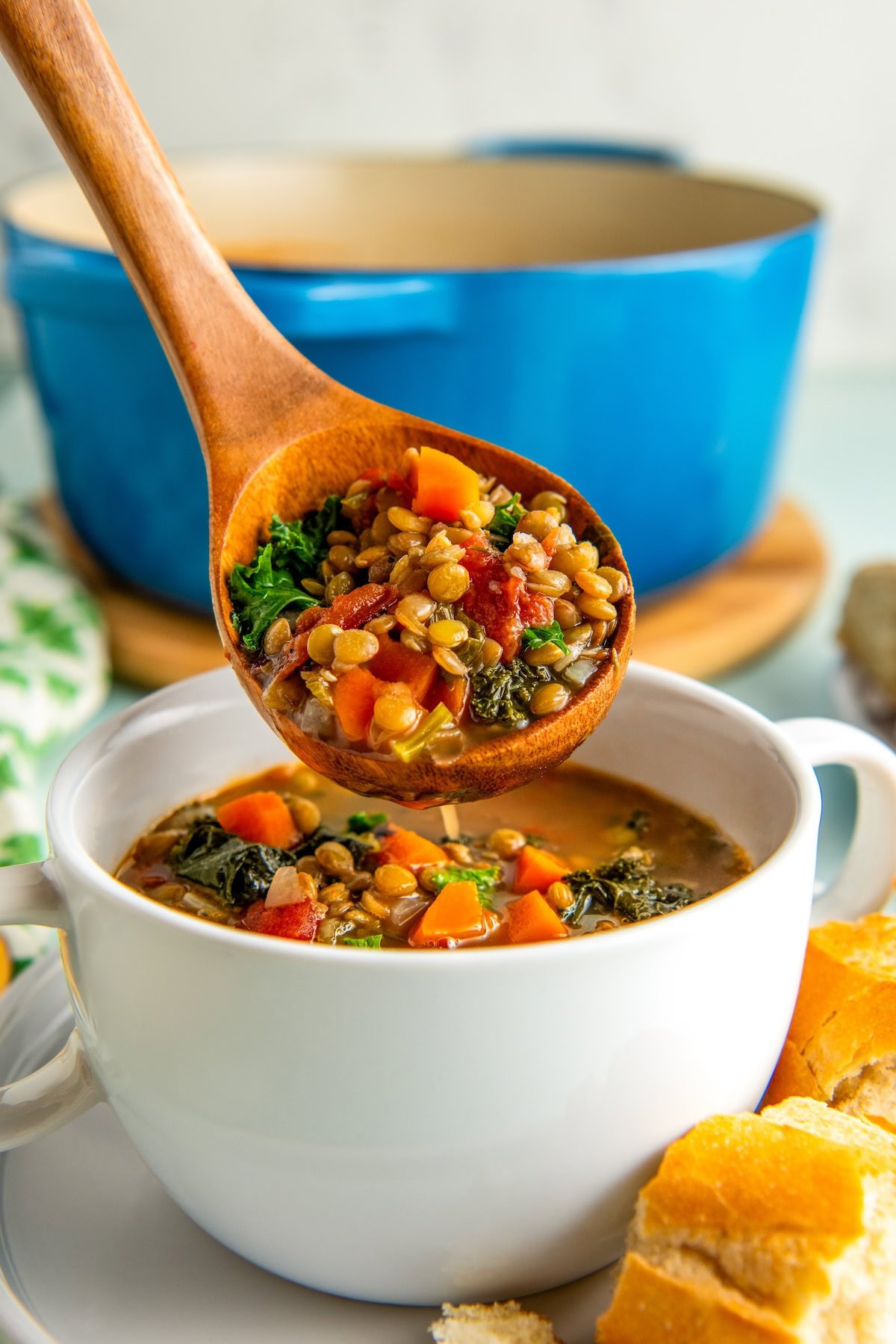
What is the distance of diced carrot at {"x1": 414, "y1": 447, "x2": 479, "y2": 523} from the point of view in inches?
70.4

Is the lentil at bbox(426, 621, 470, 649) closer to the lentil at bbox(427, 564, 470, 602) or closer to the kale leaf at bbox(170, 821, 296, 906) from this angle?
the lentil at bbox(427, 564, 470, 602)

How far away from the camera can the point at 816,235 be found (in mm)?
3260

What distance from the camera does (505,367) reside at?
2900 mm

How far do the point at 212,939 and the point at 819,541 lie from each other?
2.96m

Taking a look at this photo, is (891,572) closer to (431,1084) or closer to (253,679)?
(253,679)

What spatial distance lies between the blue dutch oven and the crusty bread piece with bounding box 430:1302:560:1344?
6.14 ft

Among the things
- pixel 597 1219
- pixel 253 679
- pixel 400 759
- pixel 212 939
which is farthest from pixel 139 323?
pixel 597 1219

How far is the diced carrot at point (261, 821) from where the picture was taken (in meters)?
1.87

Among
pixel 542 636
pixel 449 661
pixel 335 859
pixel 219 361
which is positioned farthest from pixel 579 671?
pixel 219 361

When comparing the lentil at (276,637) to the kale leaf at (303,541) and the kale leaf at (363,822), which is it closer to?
the kale leaf at (303,541)

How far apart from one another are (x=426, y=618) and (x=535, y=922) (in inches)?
15.4

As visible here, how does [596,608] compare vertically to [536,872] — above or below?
above

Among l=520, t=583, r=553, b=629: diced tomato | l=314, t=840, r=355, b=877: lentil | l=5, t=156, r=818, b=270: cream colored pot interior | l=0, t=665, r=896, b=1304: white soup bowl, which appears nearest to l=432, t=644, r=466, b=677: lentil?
l=520, t=583, r=553, b=629: diced tomato

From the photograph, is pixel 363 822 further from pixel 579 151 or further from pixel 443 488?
pixel 579 151
